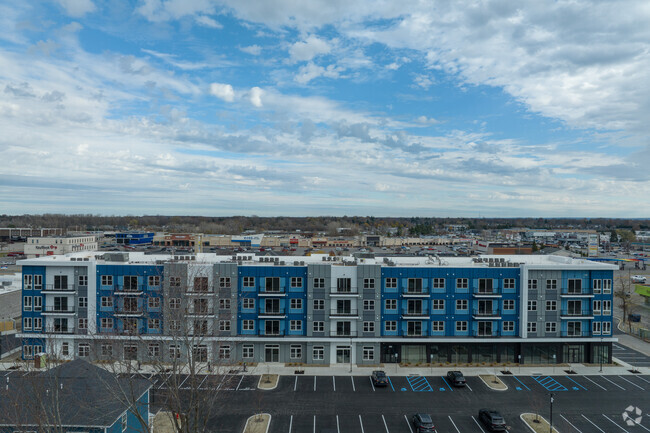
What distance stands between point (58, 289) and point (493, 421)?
1773 inches

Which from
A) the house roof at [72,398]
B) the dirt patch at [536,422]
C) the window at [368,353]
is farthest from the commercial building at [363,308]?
the house roof at [72,398]

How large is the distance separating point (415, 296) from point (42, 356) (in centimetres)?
3784

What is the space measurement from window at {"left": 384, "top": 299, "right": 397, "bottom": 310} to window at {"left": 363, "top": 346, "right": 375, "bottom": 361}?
474 centimetres

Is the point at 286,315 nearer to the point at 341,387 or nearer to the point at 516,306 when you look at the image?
the point at 341,387

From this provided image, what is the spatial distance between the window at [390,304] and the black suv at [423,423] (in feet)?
51.2

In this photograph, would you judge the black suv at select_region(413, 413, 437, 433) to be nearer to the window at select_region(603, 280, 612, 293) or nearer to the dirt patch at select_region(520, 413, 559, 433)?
the dirt patch at select_region(520, 413, 559, 433)

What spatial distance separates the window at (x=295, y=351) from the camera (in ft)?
155

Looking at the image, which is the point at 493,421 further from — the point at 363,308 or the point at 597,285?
the point at 597,285

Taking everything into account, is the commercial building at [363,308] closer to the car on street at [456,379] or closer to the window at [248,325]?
the window at [248,325]

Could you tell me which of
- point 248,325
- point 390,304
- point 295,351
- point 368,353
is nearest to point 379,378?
→ point 368,353

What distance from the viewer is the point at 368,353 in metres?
47.2

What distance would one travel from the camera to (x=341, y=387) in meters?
40.5

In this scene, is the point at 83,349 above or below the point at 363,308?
below

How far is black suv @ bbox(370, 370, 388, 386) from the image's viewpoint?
40.5 m
